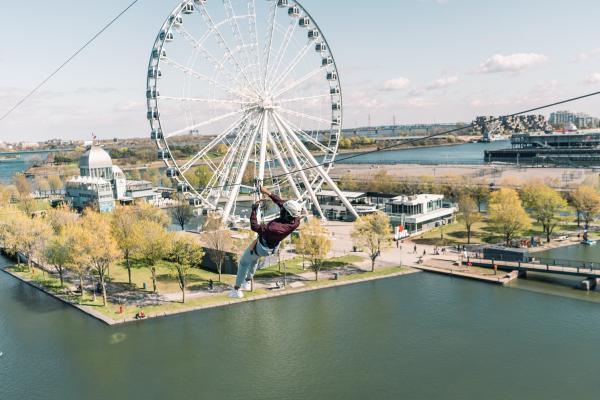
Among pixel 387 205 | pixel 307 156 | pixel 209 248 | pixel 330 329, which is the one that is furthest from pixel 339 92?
pixel 330 329

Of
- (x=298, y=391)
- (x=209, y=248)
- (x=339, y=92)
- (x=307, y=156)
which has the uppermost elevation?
(x=339, y=92)

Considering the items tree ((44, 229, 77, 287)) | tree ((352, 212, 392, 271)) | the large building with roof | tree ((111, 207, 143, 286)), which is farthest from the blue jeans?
the large building with roof

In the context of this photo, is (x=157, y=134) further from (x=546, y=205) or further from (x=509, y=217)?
(x=546, y=205)

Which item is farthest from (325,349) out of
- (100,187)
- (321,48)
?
(100,187)

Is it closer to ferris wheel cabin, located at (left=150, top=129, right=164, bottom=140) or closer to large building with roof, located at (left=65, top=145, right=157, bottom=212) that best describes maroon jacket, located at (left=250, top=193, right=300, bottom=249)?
ferris wheel cabin, located at (left=150, top=129, right=164, bottom=140)

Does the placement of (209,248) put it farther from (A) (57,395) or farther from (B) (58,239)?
(A) (57,395)

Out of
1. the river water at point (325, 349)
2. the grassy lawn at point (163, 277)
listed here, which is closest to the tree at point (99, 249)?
the river water at point (325, 349)

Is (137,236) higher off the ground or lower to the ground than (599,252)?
higher
